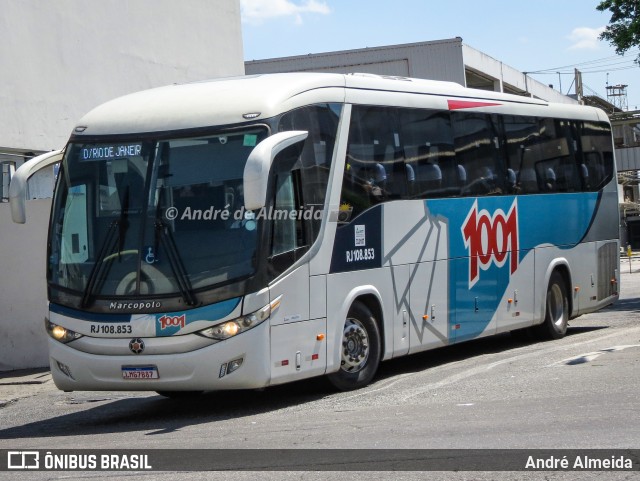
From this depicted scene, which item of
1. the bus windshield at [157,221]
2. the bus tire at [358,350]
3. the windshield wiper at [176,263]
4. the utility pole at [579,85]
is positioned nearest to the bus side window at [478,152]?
the bus tire at [358,350]

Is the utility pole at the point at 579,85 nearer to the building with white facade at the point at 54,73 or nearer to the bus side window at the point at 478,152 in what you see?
the building with white facade at the point at 54,73

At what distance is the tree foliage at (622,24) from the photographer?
26156 millimetres

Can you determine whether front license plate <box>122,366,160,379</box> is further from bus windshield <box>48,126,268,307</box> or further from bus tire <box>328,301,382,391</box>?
bus tire <box>328,301,382,391</box>

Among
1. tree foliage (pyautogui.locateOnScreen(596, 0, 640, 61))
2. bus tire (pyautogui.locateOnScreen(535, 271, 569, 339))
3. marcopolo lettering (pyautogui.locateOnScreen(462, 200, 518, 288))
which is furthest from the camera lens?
tree foliage (pyautogui.locateOnScreen(596, 0, 640, 61))

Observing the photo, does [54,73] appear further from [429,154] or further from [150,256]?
[150,256]

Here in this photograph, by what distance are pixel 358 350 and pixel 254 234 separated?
7.81 feet

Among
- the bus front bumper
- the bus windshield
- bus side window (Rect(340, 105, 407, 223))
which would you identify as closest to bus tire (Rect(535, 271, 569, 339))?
bus side window (Rect(340, 105, 407, 223))

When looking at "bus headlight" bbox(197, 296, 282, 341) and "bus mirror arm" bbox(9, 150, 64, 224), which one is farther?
"bus mirror arm" bbox(9, 150, 64, 224)

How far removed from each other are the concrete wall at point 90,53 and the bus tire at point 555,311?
27.8ft

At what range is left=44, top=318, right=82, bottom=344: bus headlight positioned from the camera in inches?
453

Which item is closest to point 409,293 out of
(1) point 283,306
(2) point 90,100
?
(1) point 283,306

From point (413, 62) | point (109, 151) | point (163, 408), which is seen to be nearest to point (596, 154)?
point (163, 408)

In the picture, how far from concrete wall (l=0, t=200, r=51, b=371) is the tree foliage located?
49.6ft

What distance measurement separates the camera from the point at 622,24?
26.5m
